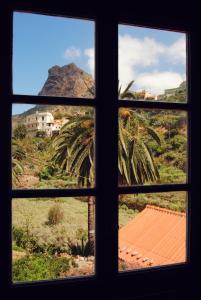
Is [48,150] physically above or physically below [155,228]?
above

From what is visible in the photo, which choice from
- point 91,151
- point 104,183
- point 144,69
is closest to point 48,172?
point 91,151

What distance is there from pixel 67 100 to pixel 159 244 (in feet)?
3.09

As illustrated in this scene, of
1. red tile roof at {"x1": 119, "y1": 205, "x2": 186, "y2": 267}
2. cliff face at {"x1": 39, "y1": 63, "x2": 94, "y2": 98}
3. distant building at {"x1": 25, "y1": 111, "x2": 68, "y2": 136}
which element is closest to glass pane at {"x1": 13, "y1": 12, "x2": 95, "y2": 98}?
cliff face at {"x1": 39, "y1": 63, "x2": 94, "y2": 98}

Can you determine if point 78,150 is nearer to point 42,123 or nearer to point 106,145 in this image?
point 42,123

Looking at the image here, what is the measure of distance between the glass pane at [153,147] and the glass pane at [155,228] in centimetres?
9

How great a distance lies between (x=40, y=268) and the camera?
1747mm

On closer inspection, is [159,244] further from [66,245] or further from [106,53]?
[106,53]

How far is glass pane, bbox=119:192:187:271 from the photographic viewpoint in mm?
1460

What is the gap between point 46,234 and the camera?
8.47 ft

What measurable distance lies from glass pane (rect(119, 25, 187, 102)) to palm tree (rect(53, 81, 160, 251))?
57mm

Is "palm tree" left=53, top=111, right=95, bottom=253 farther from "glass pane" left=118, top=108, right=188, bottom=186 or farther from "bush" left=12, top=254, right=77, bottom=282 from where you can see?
"bush" left=12, top=254, right=77, bottom=282

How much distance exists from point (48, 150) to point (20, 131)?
21 cm

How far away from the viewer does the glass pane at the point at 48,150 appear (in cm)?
132
